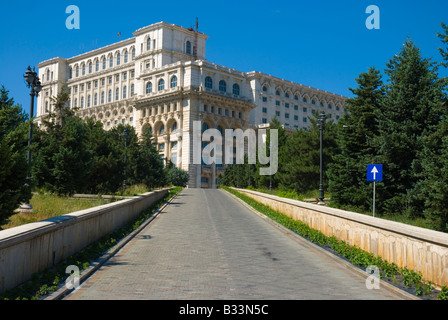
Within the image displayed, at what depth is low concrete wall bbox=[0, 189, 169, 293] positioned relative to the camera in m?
6.61

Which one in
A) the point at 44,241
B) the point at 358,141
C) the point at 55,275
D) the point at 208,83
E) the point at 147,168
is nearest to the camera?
the point at 55,275

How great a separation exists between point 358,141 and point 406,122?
6.24 m

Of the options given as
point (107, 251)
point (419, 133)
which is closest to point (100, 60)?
point (419, 133)

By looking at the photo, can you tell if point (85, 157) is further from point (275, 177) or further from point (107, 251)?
point (275, 177)

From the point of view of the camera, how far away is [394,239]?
9328mm

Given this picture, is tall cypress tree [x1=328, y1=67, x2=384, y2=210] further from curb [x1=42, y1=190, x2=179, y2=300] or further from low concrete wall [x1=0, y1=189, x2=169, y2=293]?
low concrete wall [x1=0, y1=189, x2=169, y2=293]

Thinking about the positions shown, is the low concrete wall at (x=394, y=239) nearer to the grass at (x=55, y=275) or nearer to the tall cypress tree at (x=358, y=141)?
the grass at (x=55, y=275)

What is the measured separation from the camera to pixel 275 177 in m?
51.6

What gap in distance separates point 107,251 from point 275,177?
41422 mm

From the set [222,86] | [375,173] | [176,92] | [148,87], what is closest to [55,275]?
[375,173]

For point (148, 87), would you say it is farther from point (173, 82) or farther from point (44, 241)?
point (44, 241)

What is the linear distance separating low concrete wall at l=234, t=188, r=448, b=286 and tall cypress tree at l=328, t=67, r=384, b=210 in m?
14.4

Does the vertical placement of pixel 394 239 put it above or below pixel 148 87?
below
